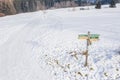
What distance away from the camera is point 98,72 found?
45.2 ft

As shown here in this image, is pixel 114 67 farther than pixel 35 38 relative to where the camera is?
No

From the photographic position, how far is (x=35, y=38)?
22.0 meters

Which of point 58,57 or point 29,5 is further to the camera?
point 29,5

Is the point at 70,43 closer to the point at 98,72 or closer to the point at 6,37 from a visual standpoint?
the point at 98,72

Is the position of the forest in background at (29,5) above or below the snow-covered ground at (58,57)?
below

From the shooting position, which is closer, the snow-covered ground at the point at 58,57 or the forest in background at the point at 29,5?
the snow-covered ground at the point at 58,57

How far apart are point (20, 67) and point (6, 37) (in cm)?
814

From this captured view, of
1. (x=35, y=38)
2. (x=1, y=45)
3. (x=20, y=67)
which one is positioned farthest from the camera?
(x=35, y=38)

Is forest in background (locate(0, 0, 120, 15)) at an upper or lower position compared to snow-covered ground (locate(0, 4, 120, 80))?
lower

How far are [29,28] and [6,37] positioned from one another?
13.6 feet

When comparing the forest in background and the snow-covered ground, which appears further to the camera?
the forest in background

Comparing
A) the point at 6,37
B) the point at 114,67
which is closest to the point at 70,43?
the point at 114,67

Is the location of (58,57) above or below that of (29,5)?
above

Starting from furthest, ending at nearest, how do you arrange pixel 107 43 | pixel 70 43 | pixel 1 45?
pixel 1 45 < pixel 70 43 < pixel 107 43
